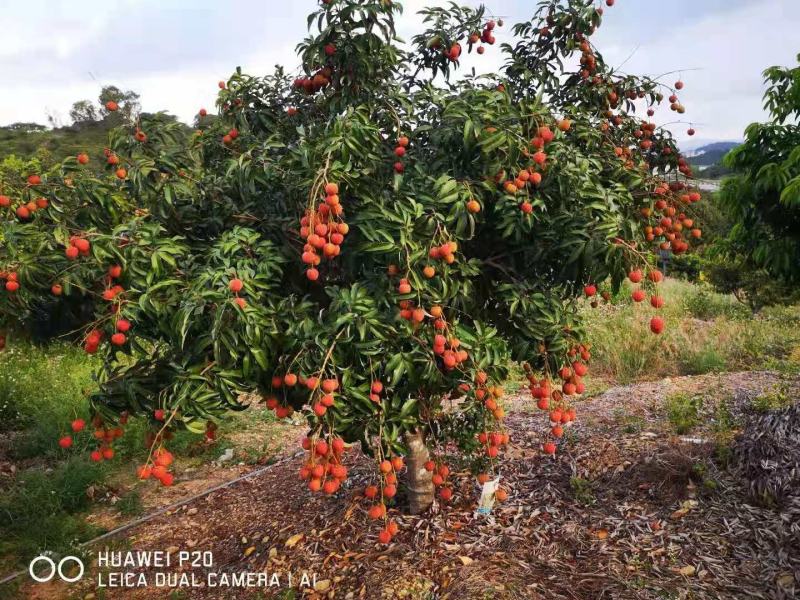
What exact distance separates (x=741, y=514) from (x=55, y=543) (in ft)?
14.6

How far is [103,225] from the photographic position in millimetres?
2693

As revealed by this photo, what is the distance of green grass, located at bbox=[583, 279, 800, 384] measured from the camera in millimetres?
7098

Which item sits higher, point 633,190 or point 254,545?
point 633,190

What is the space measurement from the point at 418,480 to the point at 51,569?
2.52 m

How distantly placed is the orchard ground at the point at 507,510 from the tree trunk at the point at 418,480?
109mm

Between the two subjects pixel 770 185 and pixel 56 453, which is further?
pixel 56 453

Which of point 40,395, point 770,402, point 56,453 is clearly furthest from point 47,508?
point 770,402

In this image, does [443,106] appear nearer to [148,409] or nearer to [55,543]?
[148,409]

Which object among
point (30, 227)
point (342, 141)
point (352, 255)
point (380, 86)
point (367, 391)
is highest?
point (380, 86)

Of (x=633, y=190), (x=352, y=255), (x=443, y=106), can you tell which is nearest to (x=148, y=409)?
(x=352, y=255)

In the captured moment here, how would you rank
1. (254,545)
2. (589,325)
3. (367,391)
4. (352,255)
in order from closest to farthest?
(367,391) < (352,255) < (254,545) < (589,325)

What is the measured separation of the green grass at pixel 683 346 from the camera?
279 inches

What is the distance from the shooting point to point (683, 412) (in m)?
4.68

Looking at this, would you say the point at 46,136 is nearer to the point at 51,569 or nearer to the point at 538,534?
the point at 51,569
